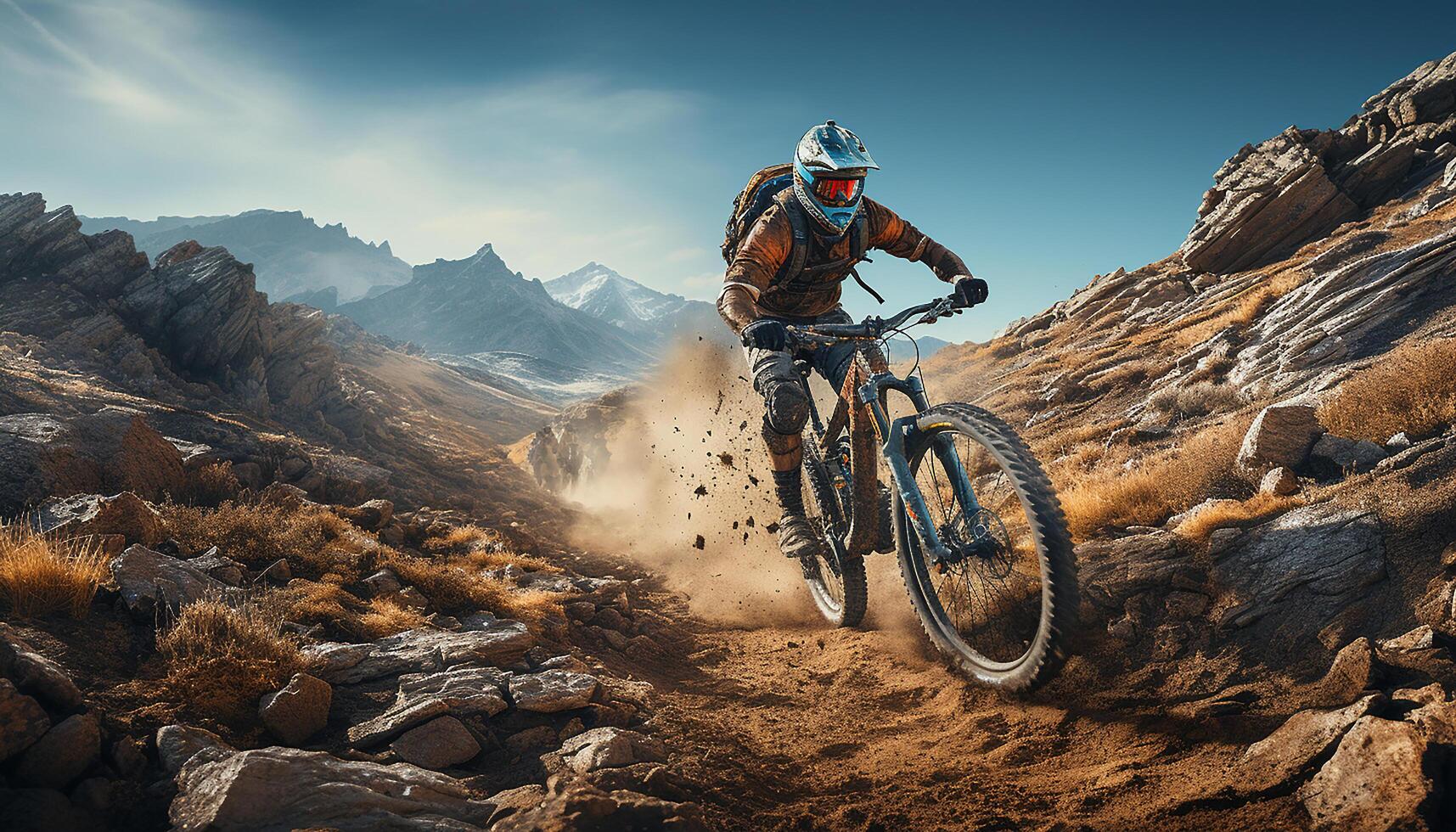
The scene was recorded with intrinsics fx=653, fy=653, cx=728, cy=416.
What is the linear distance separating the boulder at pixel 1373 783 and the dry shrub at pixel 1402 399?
3805 millimetres

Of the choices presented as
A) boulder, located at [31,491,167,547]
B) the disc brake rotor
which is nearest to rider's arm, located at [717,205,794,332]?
the disc brake rotor

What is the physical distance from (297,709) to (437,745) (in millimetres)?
784

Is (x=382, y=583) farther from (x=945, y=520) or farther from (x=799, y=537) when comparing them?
(x=945, y=520)

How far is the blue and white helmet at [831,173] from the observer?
5352 millimetres

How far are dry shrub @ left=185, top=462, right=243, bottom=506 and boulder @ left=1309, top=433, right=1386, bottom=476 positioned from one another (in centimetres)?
1195

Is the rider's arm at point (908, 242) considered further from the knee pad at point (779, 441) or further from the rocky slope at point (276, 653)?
the rocky slope at point (276, 653)

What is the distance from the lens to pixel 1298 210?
2861 centimetres

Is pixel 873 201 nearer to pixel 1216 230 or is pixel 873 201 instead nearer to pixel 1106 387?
pixel 1106 387

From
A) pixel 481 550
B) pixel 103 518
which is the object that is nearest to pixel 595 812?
pixel 103 518

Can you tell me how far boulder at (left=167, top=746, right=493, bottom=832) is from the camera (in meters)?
2.48

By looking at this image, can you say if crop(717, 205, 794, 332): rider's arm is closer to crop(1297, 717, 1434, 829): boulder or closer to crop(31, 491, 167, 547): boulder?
crop(1297, 717, 1434, 829): boulder

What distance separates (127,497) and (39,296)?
27.7 meters

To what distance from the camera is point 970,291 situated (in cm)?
516

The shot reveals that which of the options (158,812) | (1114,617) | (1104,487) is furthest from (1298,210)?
(158,812)
